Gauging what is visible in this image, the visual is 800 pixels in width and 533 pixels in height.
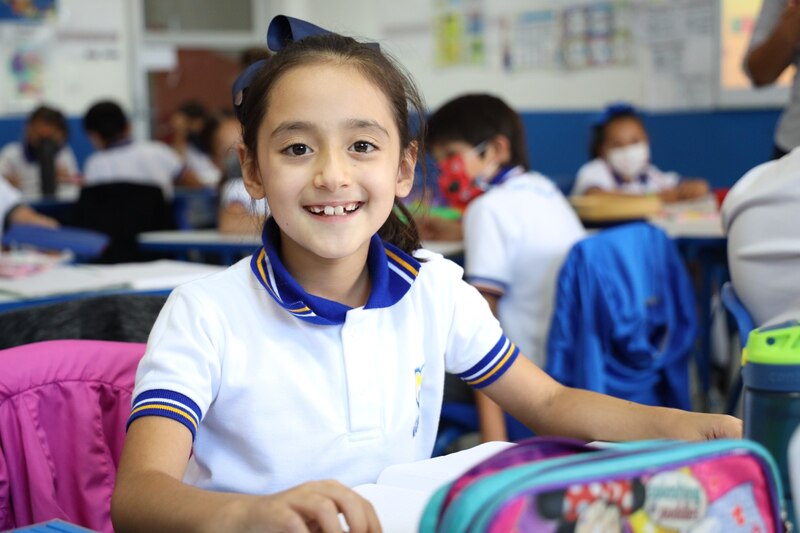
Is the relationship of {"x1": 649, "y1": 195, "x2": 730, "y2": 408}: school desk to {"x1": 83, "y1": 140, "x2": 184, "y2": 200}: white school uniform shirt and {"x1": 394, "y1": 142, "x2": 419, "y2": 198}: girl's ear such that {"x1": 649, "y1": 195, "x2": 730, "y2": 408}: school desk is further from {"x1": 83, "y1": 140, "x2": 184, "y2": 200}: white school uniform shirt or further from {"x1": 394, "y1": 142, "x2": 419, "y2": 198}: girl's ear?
{"x1": 83, "y1": 140, "x2": 184, "y2": 200}: white school uniform shirt

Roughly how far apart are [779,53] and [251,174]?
71.8 inches

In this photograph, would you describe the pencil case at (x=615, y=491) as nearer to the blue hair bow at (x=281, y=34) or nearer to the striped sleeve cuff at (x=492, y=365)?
the striped sleeve cuff at (x=492, y=365)

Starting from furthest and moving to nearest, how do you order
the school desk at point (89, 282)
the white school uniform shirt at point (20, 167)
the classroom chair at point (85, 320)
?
1. the white school uniform shirt at point (20, 167)
2. the school desk at point (89, 282)
3. the classroom chair at point (85, 320)

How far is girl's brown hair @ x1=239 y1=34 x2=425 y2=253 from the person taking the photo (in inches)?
43.4

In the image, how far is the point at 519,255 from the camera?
2.48 meters

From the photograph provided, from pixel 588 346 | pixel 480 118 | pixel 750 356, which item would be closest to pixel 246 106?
pixel 750 356

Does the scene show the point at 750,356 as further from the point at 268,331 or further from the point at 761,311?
the point at 761,311

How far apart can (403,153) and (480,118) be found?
5.41 feet

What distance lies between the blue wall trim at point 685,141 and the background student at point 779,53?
269cm

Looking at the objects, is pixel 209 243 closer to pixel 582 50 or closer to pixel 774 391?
pixel 774 391

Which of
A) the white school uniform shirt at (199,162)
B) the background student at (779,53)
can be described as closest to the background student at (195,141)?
the white school uniform shirt at (199,162)

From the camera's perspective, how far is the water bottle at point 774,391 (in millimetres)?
634

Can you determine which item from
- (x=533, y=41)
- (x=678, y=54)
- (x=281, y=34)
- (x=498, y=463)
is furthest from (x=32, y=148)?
(x=498, y=463)

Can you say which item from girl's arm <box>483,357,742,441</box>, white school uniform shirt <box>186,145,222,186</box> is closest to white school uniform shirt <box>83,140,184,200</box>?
white school uniform shirt <box>186,145,222,186</box>
